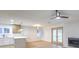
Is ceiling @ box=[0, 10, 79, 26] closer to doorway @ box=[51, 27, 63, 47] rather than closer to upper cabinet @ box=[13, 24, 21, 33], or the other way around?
upper cabinet @ box=[13, 24, 21, 33]

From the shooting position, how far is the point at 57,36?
1.69 metres

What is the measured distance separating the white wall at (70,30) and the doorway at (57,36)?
0.07 metres

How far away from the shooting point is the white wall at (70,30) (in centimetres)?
156

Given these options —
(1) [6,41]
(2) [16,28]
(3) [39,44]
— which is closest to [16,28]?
(2) [16,28]

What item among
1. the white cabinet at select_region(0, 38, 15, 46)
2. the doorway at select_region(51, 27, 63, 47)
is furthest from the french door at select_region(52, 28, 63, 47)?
the white cabinet at select_region(0, 38, 15, 46)

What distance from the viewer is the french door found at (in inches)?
64.5

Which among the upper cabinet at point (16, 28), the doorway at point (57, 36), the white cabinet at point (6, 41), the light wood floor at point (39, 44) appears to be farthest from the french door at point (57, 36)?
the white cabinet at point (6, 41)

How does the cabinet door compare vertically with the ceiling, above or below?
below

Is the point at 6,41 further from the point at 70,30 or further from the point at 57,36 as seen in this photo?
the point at 70,30

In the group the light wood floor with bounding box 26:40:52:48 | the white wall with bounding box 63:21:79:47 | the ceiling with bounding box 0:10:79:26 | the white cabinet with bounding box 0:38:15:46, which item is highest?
the ceiling with bounding box 0:10:79:26

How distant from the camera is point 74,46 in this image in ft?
5.21
